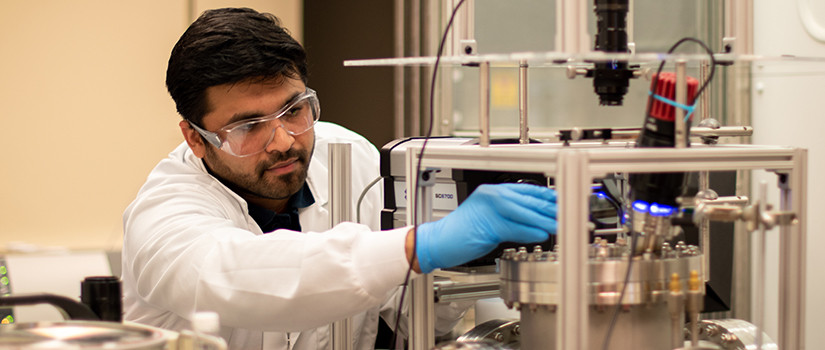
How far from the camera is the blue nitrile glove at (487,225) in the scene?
123 cm

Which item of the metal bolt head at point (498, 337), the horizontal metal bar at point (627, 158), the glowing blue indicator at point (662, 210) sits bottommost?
the metal bolt head at point (498, 337)

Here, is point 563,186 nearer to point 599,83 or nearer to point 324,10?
point 599,83

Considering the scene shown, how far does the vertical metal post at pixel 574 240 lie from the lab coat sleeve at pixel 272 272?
13.4 inches

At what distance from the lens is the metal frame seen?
1041mm

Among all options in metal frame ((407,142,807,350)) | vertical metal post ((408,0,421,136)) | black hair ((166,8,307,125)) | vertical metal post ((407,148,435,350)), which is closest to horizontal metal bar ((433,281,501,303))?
vertical metal post ((407,148,435,350))

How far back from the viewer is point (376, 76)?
3510 mm

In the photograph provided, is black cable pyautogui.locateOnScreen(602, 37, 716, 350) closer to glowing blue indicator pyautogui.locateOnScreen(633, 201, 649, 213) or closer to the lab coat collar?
glowing blue indicator pyautogui.locateOnScreen(633, 201, 649, 213)

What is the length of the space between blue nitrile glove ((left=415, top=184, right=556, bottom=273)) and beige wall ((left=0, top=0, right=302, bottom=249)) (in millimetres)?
2022

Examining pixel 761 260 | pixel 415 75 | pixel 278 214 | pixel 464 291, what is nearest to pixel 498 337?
pixel 464 291

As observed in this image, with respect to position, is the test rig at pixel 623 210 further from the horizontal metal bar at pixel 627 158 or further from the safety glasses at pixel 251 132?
the safety glasses at pixel 251 132

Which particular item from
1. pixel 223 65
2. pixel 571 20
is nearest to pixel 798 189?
pixel 571 20

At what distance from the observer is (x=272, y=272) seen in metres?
1.43

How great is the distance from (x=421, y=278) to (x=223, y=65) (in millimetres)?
720

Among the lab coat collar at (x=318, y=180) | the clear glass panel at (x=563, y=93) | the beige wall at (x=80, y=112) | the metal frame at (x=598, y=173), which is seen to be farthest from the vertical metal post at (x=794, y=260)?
the beige wall at (x=80, y=112)
